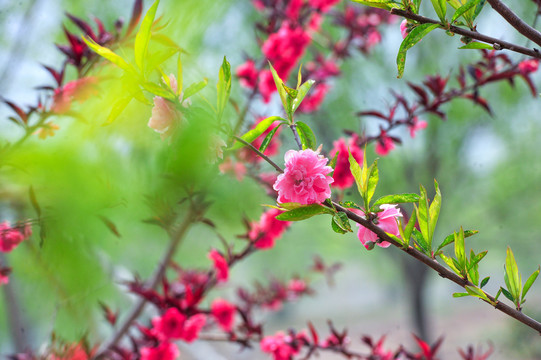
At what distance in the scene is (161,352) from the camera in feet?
2.25

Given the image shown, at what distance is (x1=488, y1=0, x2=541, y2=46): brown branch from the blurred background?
0.71 feet

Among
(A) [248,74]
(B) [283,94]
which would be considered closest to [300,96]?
(B) [283,94]

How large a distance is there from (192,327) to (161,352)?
0.06m

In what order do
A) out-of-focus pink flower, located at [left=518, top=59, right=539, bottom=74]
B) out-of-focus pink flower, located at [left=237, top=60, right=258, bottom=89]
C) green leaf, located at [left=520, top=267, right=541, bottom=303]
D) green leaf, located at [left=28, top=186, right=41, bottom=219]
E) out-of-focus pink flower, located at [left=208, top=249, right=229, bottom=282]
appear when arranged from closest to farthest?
1. green leaf, located at [left=28, top=186, right=41, bottom=219]
2. green leaf, located at [left=520, top=267, right=541, bottom=303]
3. out-of-focus pink flower, located at [left=518, top=59, right=539, bottom=74]
4. out-of-focus pink flower, located at [left=208, top=249, right=229, bottom=282]
5. out-of-focus pink flower, located at [left=237, top=60, right=258, bottom=89]

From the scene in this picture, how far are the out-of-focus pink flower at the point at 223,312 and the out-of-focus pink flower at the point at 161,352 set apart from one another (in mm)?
132

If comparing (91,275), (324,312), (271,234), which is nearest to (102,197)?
(91,275)

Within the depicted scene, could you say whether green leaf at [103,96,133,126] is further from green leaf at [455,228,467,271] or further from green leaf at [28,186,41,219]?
green leaf at [455,228,467,271]

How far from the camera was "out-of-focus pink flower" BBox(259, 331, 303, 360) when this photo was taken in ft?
2.35

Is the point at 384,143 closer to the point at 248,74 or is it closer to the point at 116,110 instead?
the point at 248,74

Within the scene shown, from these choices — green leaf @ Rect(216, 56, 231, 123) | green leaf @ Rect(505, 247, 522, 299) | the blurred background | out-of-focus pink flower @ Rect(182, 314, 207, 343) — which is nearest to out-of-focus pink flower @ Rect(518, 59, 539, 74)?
the blurred background

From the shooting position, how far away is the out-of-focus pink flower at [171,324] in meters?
0.67

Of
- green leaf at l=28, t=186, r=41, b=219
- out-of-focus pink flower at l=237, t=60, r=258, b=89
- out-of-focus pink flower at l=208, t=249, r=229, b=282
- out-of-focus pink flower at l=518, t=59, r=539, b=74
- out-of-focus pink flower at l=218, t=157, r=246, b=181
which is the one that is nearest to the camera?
green leaf at l=28, t=186, r=41, b=219

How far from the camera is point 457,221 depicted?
3748mm

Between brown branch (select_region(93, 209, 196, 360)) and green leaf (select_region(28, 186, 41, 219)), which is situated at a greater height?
green leaf (select_region(28, 186, 41, 219))
